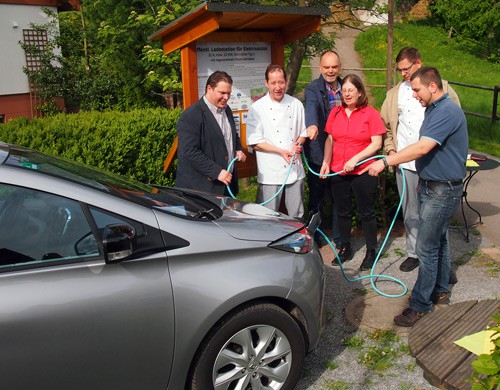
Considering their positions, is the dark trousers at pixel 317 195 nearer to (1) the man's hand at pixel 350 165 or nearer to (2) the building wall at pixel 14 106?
(1) the man's hand at pixel 350 165

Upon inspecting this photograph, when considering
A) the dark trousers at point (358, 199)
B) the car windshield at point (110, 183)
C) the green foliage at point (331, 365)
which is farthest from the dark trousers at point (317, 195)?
the car windshield at point (110, 183)

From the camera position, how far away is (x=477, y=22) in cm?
3353

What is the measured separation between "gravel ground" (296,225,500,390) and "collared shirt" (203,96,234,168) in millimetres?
1523

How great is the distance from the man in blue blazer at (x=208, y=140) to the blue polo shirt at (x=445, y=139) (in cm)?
164

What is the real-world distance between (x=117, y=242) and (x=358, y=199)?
3279 mm

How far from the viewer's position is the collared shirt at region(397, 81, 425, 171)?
5.64 metres

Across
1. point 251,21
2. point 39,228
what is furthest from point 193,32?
point 39,228

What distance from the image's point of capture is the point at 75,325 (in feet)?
10.0

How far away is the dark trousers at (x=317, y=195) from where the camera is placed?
20.7ft

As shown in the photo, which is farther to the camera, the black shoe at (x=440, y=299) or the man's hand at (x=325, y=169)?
the man's hand at (x=325, y=169)

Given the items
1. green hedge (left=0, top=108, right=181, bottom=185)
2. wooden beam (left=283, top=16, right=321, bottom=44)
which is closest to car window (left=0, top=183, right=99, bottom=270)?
green hedge (left=0, top=108, right=181, bottom=185)

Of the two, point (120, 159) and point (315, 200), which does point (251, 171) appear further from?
point (120, 159)

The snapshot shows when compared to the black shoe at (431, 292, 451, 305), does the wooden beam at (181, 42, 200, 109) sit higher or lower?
higher

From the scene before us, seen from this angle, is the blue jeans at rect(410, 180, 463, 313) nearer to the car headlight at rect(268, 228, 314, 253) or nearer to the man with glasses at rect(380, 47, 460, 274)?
the man with glasses at rect(380, 47, 460, 274)
